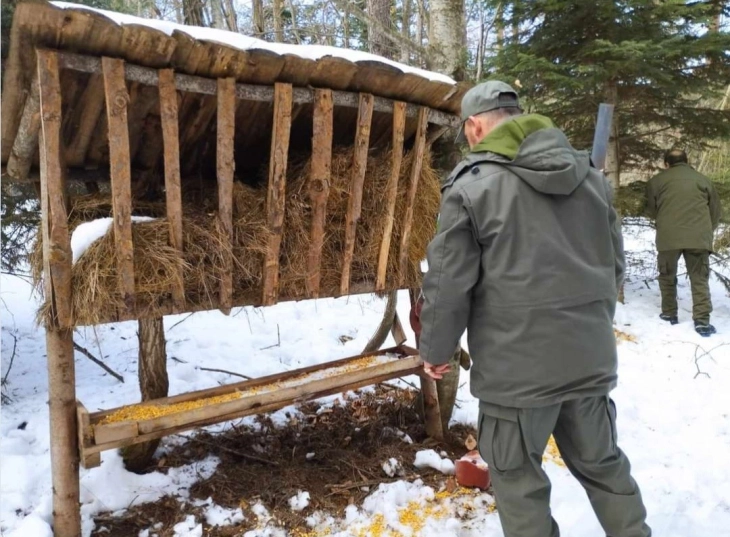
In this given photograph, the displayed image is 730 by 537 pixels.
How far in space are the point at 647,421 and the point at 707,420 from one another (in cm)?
48

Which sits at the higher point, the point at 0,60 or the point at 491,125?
the point at 0,60

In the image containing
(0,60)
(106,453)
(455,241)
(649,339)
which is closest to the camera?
(455,241)

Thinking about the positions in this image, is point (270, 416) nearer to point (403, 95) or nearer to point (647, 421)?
point (403, 95)

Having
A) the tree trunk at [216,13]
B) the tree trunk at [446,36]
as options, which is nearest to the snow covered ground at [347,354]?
the tree trunk at [446,36]

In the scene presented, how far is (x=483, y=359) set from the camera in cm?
222

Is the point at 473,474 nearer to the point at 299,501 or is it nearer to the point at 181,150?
the point at 299,501

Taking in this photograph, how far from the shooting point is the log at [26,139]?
2.51 meters

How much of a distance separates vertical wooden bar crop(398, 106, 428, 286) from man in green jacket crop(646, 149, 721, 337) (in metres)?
4.35

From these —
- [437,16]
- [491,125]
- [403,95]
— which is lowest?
[491,125]

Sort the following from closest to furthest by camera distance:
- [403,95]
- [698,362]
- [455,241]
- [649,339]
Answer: [455,241], [403,95], [698,362], [649,339]

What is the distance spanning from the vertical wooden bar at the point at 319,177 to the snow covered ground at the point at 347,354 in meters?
1.24

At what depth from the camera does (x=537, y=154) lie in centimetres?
209

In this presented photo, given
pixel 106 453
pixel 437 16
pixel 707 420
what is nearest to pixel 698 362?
pixel 707 420

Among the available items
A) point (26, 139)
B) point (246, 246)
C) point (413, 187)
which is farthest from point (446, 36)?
point (26, 139)
